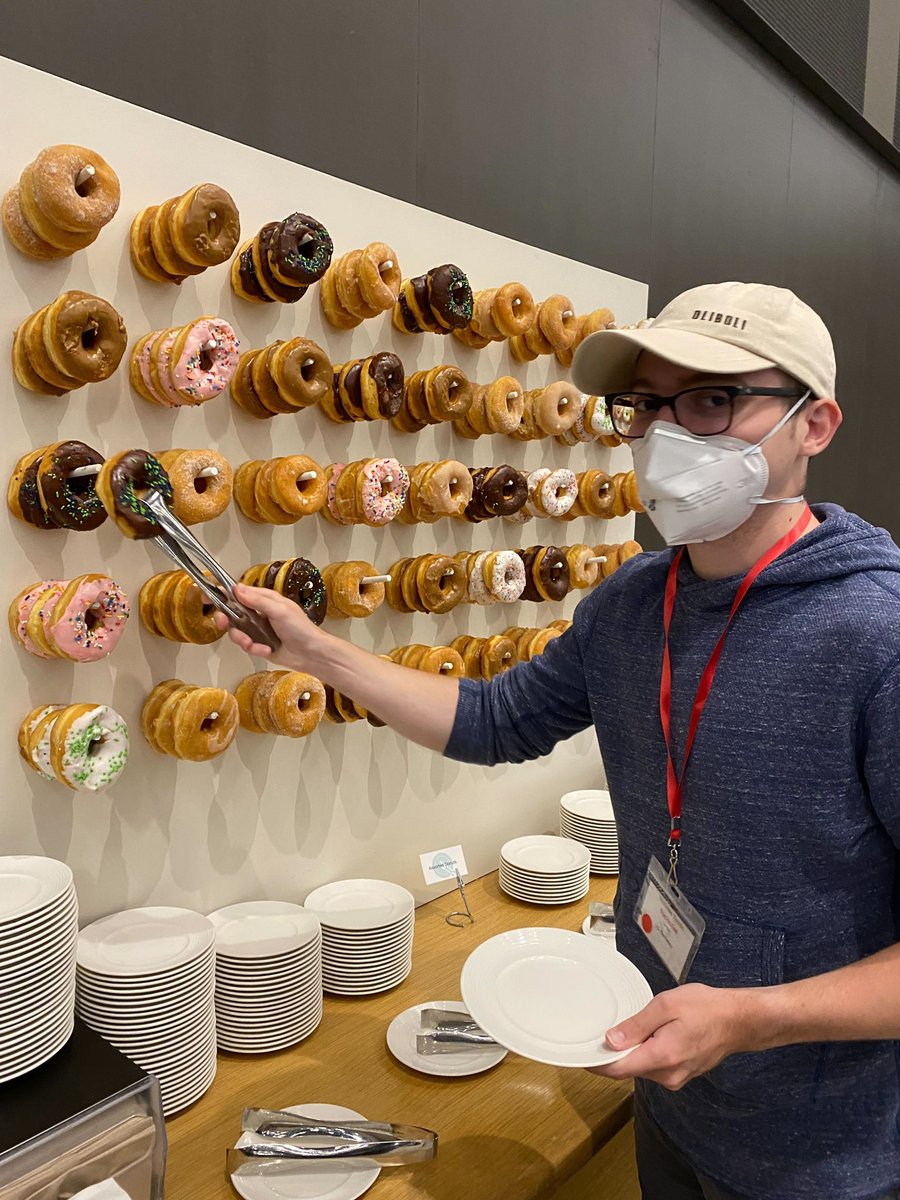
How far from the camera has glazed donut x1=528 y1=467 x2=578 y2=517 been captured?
2504mm

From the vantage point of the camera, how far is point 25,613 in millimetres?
1515

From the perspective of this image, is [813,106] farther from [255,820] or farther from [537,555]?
[255,820]

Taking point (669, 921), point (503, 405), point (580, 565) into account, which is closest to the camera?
point (669, 921)

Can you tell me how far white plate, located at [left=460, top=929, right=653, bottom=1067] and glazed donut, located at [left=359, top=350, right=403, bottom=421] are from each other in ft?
3.57

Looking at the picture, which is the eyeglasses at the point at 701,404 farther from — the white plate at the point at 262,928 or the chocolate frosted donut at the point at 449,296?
the white plate at the point at 262,928

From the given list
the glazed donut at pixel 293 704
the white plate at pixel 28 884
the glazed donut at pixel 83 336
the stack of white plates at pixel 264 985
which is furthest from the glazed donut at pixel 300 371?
the stack of white plates at pixel 264 985

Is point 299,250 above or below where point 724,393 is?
above

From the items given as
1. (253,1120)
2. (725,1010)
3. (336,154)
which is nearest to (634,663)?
(725,1010)

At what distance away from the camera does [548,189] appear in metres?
2.71

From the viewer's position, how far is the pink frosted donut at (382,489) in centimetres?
195

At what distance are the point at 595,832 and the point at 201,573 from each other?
1.60 meters

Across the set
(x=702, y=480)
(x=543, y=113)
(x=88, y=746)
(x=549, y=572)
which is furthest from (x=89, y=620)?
(x=543, y=113)

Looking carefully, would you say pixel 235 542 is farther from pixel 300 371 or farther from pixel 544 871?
pixel 544 871

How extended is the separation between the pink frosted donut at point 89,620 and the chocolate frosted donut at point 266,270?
2.09 ft
